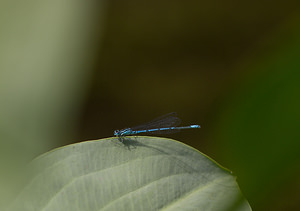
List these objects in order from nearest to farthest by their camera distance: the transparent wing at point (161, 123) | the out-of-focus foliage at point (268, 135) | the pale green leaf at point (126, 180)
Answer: the out-of-focus foliage at point (268, 135) → the pale green leaf at point (126, 180) → the transparent wing at point (161, 123)

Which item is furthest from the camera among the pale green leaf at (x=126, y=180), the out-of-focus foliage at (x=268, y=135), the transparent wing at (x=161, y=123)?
the transparent wing at (x=161, y=123)

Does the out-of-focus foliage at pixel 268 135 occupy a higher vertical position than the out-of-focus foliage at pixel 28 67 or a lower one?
lower

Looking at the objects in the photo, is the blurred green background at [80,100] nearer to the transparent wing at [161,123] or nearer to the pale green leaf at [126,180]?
the pale green leaf at [126,180]

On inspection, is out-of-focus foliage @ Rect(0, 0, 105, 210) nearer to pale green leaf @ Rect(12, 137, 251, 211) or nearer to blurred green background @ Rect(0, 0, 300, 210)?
blurred green background @ Rect(0, 0, 300, 210)

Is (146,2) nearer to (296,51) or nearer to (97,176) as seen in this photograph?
(97,176)

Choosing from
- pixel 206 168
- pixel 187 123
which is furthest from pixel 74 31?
pixel 187 123

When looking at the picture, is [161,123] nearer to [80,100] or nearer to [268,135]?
[80,100]

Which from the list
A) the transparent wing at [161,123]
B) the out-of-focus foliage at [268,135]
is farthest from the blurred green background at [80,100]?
the transparent wing at [161,123]

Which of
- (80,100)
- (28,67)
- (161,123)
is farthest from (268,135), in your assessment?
(161,123)

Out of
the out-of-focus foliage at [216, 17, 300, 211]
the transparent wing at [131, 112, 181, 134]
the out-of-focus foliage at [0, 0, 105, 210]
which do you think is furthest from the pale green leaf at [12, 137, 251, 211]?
the transparent wing at [131, 112, 181, 134]

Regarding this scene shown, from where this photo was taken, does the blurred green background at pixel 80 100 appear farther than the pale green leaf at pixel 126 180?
No

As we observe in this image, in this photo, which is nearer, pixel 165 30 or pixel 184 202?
pixel 184 202
